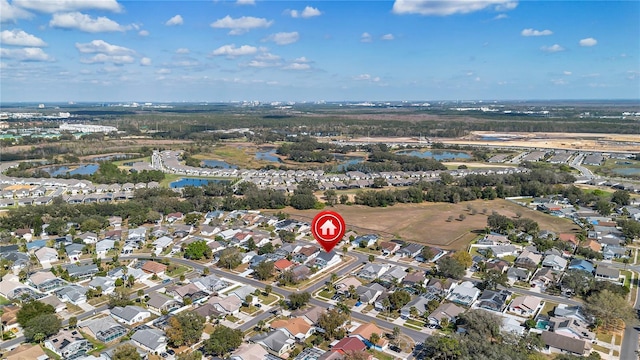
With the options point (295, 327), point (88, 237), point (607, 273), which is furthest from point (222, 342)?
point (607, 273)

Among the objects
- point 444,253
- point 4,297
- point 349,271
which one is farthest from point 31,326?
point 444,253

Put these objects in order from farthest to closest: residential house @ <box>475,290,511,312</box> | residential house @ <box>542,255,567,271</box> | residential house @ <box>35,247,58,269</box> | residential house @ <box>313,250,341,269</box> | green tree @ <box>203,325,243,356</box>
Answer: residential house @ <box>35,247,58,269</box> → residential house @ <box>313,250,341,269</box> → residential house @ <box>542,255,567,271</box> → residential house @ <box>475,290,511,312</box> → green tree @ <box>203,325,243,356</box>

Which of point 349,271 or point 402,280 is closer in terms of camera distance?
point 402,280

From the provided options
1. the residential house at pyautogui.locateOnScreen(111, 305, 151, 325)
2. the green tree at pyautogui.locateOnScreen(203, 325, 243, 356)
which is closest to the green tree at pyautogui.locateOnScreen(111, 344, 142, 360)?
the green tree at pyautogui.locateOnScreen(203, 325, 243, 356)

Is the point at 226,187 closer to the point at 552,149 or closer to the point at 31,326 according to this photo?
the point at 31,326

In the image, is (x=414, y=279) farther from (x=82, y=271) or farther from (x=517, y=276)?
(x=82, y=271)

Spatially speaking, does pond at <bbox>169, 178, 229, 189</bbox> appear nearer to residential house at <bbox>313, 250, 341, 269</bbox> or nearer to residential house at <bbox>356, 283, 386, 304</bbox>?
residential house at <bbox>313, 250, 341, 269</bbox>

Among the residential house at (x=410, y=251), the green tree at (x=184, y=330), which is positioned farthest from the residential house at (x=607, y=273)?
the green tree at (x=184, y=330)
